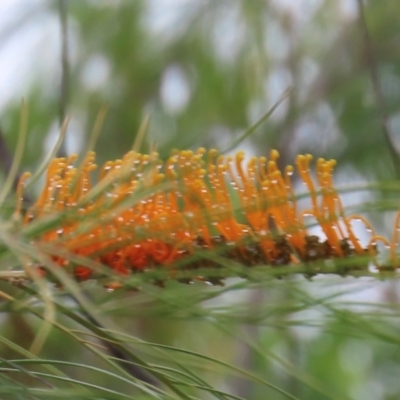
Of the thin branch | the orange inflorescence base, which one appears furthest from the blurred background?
the orange inflorescence base

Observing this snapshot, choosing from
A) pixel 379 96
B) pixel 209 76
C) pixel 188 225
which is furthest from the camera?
pixel 209 76

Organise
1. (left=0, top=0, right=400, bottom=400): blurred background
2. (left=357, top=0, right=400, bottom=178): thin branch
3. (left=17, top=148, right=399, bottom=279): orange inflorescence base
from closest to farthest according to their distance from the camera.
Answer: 1. (left=17, top=148, right=399, bottom=279): orange inflorescence base
2. (left=357, top=0, right=400, bottom=178): thin branch
3. (left=0, top=0, right=400, bottom=400): blurred background

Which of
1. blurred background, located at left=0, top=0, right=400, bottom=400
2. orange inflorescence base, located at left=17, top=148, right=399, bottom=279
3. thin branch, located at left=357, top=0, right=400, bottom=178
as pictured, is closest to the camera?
orange inflorescence base, located at left=17, top=148, right=399, bottom=279

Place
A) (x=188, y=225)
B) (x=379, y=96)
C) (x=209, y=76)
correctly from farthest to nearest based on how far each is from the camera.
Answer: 1. (x=209, y=76)
2. (x=379, y=96)
3. (x=188, y=225)

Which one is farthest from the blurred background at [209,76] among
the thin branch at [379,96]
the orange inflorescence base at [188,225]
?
the orange inflorescence base at [188,225]

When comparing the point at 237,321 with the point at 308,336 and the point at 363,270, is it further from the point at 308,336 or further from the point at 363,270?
the point at 308,336

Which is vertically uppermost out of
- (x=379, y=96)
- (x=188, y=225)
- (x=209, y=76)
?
(x=209, y=76)

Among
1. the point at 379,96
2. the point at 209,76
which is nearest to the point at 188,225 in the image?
the point at 379,96

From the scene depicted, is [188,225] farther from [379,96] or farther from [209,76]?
[209,76]

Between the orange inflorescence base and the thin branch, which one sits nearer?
the orange inflorescence base

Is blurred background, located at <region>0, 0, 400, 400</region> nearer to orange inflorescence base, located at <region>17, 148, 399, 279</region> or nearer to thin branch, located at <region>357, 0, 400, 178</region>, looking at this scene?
thin branch, located at <region>357, 0, 400, 178</region>

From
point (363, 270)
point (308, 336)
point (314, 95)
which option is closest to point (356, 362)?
point (308, 336)
